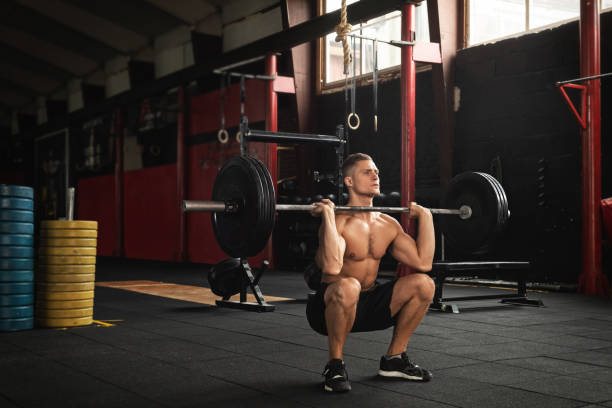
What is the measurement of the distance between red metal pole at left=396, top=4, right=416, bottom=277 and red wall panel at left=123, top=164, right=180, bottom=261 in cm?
498

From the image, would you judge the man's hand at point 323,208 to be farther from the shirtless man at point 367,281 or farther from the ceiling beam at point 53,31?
the ceiling beam at point 53,31

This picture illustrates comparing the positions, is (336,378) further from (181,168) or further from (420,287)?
(181,168)

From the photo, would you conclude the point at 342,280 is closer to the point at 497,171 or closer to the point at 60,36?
the point at 497,171

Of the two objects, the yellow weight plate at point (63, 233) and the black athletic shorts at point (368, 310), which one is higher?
the yellow weight plate at point (63, 233)

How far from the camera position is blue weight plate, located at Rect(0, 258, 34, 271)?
3611 millimetres

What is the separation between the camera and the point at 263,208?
8.18ft

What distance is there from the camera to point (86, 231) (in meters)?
3.86

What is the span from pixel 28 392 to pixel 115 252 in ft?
34.9

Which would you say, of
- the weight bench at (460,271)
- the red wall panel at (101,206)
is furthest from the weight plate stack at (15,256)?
the red wall panel at (101,206)

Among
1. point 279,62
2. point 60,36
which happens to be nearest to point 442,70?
point 279,62

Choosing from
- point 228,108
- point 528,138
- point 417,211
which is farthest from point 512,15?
point 417,211

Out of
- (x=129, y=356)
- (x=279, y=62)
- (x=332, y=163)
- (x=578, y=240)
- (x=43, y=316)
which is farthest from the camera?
(x=279, y=62)

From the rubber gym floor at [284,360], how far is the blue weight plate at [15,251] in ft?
1.39

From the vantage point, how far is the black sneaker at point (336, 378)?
2.33 m
